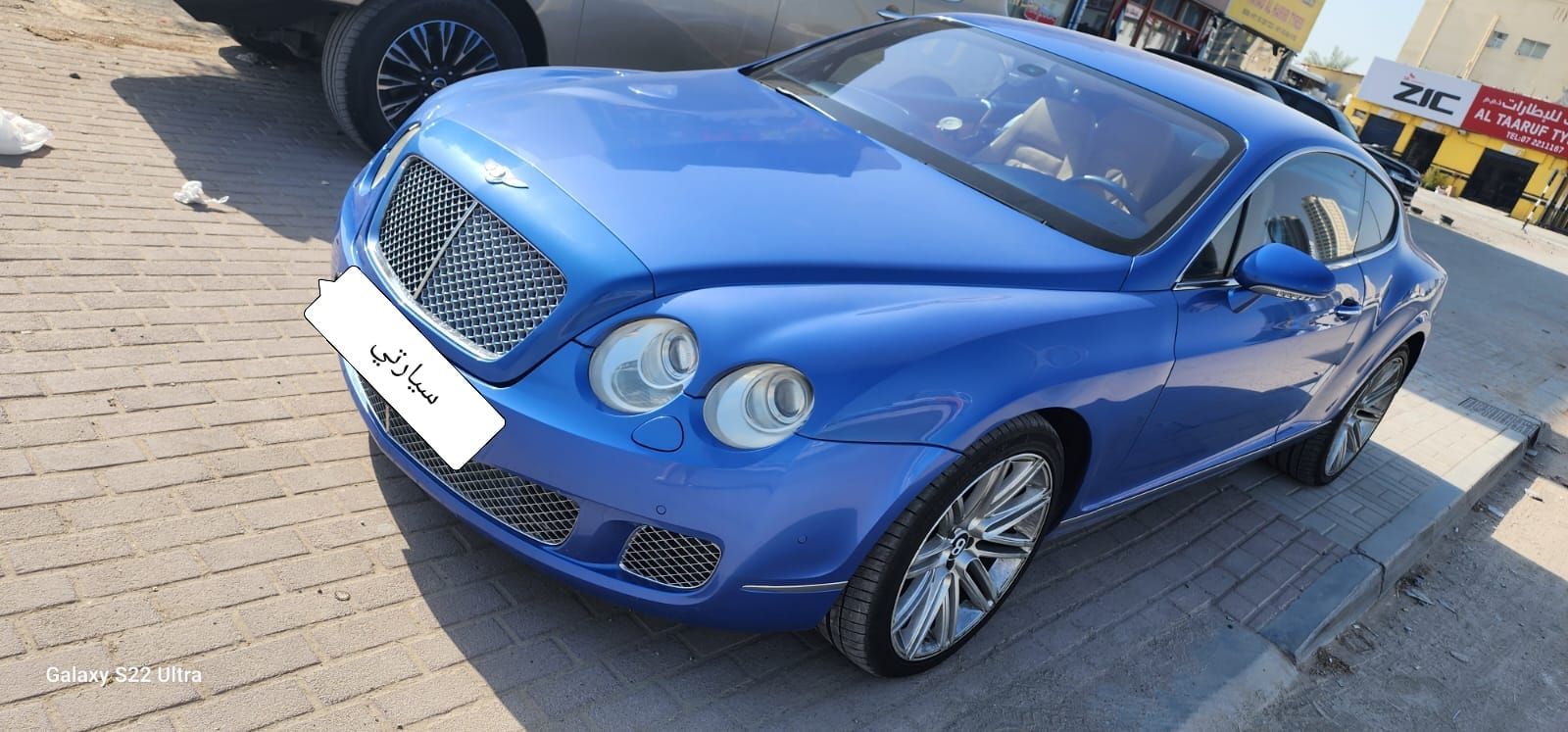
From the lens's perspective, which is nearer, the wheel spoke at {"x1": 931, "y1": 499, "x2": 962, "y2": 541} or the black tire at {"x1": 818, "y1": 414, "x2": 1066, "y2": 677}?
the black tire at {"x1": 818, "y1": 414, "x2": 1066, "y2": 677}

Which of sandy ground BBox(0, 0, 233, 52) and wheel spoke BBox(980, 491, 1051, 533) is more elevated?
wheel spoke BBox(980, 491, 1051, 533)

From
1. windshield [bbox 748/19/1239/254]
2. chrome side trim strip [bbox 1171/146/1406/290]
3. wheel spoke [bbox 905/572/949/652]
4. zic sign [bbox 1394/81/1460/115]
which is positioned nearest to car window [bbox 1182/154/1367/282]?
chrome side trim strip [bbox 1171/146/1406/290]

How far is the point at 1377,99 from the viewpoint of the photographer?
1606 inches

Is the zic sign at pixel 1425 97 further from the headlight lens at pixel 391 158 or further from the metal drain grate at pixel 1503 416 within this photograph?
the headlight lens at pixel 391 158

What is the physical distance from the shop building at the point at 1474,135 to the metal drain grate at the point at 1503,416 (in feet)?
111

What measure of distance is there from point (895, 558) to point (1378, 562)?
9.24 ft

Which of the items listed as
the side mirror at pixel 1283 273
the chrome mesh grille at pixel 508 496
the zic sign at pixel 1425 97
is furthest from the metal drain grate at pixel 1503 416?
the zic sign at pixel 1425 97

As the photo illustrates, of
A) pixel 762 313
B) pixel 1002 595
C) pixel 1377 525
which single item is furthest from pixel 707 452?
pixel 1377 525

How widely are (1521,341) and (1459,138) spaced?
34.4 metres

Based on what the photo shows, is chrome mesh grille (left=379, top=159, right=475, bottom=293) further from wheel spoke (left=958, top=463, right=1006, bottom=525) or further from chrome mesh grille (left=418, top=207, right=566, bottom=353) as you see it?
wheel spoke (left=958, top=463, right=1006, bottom=525)

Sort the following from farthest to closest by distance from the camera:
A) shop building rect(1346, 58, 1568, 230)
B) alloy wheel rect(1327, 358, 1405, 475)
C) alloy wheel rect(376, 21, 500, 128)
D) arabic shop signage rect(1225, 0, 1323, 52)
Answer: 1. shop building rect(1346, 58, 1568, 230)
2. arabic shop signage rect(1225, 0, 1323, 52)
3. alloy wheel rect(376, 21, 500, 128)
4. alloy wheel rect(1327, 358, 1405, 475)

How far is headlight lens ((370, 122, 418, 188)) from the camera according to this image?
304 centimetres

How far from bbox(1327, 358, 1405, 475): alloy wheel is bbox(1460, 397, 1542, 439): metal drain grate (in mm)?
2174

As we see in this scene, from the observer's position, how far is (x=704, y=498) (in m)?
2.29
